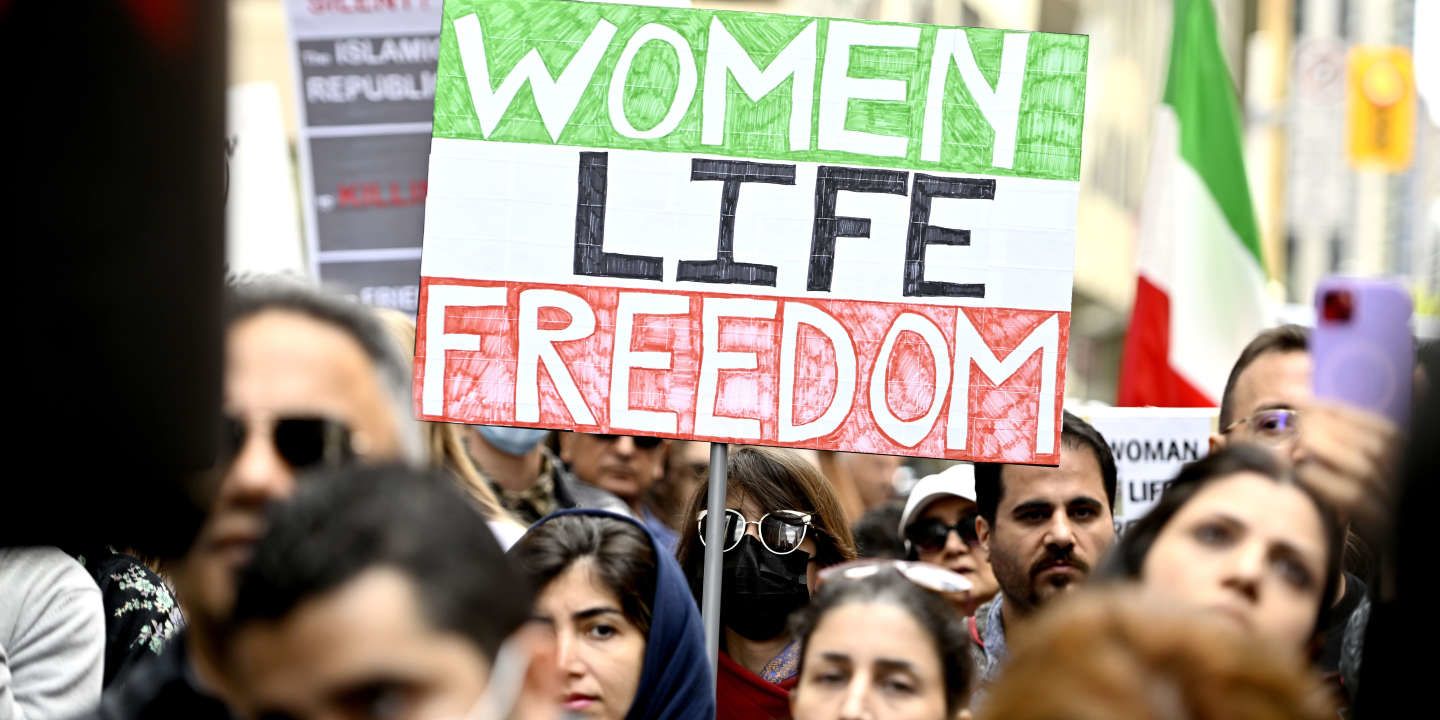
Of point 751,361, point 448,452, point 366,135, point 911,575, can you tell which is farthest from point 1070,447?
point 366,135

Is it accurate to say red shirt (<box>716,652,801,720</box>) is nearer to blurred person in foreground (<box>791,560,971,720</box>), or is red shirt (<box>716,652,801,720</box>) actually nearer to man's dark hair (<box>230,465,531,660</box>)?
blurred person in foreground (<box>791,560,971,720</box>)

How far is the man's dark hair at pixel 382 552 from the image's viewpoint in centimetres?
224

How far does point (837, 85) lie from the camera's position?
4.62m

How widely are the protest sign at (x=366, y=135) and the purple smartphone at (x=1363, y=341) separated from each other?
4.05 metres

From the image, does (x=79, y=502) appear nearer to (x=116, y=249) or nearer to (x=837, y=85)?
(x=116, y=249)

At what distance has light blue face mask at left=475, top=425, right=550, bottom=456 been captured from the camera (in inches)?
231

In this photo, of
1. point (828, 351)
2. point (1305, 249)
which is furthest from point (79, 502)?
point (1305, 249)

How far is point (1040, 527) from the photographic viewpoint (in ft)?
16.1

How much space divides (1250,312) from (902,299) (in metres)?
3.77

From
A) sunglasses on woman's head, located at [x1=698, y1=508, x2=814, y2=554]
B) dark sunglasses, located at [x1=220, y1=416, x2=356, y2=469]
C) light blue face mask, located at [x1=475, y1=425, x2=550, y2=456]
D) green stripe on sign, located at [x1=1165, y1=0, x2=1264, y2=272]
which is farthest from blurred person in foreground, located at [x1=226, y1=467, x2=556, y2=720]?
green stripe on sign, located at [x1=1165, y1=0, x2=1264, y2=272]

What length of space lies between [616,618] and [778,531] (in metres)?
1.09

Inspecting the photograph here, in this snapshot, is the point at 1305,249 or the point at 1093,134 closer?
the point at 1093,134

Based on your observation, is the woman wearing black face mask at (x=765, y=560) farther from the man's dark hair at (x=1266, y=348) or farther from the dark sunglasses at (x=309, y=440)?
the dark sunglasses at (x=309, y=440)

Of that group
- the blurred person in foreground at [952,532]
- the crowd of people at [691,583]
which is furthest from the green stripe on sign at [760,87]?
the blurred person in foreground at [952,532]
